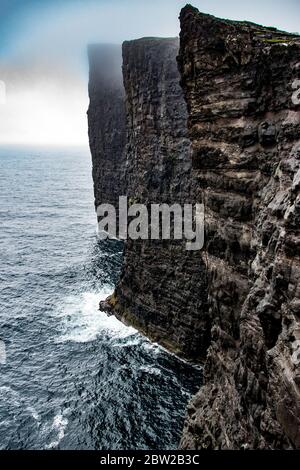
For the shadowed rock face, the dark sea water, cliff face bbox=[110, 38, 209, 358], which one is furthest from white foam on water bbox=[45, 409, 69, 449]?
cliff face bbox=[110, 38, 209, 358]

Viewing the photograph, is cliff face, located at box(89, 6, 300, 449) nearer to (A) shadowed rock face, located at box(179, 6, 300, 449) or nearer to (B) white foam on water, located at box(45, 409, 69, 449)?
(A) shadowed rock face, located at box(179, 6, 300, 449)

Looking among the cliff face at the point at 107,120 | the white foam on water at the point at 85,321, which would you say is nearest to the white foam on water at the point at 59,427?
the white foam on water at the point at 85,321

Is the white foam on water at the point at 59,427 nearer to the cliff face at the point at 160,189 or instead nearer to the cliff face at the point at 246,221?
the cliff face at the point at 246,221

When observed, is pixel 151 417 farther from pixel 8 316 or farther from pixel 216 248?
pixel 8 316

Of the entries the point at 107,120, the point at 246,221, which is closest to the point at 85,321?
the point at 246,221

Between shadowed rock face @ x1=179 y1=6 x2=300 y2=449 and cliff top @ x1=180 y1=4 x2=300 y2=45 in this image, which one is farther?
cliff top @ x1=180 y1=4 x2=300 y2=45

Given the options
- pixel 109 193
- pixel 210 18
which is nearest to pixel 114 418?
pixel 210 18
